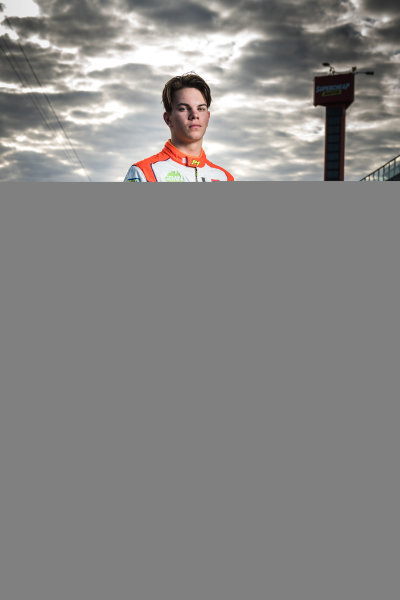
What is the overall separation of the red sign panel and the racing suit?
113ft

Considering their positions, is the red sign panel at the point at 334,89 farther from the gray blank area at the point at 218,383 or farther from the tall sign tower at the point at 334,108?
the gray blank area at the point at 218,383

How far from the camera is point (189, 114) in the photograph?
227cm

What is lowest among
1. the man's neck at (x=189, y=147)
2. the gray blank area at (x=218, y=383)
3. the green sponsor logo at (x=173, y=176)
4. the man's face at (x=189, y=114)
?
the gray blank area at (x=218, y=383)

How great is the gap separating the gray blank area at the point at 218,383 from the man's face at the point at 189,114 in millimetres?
1320

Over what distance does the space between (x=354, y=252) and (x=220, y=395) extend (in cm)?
45

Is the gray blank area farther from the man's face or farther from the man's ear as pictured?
the man's ear

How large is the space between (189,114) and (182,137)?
0.37 ft

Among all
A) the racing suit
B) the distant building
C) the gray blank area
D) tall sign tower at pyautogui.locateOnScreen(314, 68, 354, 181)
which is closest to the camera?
the gray blank area

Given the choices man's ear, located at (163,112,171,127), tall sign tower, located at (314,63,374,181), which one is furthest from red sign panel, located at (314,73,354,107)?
man's ear, located at (163,112,171,127)

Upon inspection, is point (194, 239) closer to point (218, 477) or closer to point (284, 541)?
point (218, 477)

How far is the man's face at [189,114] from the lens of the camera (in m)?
2.26

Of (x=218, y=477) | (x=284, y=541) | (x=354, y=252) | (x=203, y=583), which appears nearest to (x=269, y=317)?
(x=354, y=252)

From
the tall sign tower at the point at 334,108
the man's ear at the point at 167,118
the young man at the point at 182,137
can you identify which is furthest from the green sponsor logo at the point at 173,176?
the tall sign tower at the point at 334,108

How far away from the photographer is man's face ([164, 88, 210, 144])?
2262 millimetres
